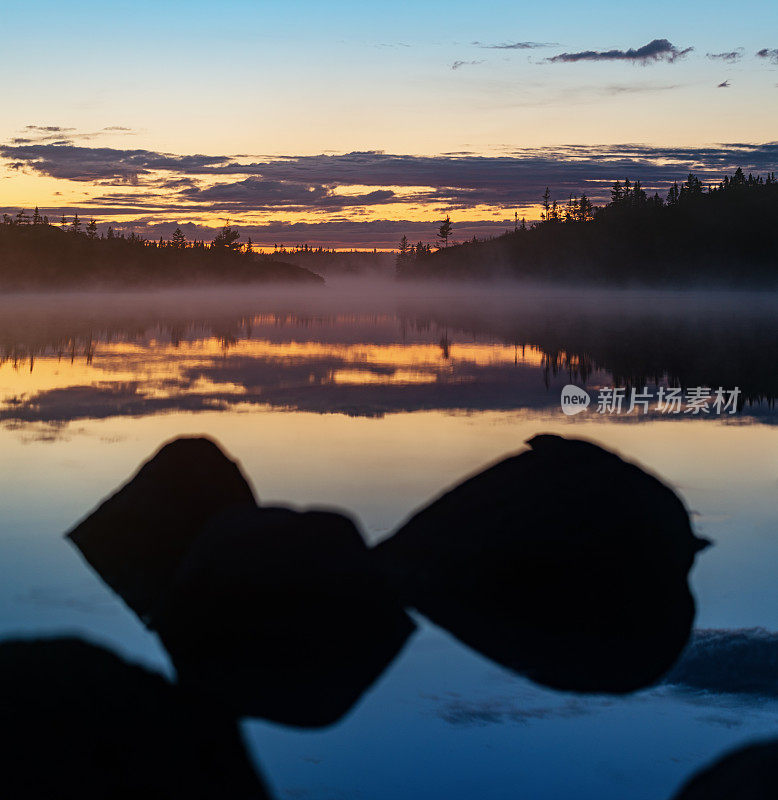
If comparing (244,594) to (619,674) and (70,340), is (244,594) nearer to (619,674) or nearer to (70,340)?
(619,674)

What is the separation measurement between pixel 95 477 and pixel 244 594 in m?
7.72

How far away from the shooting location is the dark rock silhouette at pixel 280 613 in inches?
295

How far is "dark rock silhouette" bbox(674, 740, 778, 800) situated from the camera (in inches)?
188

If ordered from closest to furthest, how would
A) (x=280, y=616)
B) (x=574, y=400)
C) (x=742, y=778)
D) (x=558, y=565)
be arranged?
(x=742, y=778)
(x=280, y=616)
(x=558, y=565)
(x=574, y=400)

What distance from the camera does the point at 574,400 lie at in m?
25.0

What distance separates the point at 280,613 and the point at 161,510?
2950 mm

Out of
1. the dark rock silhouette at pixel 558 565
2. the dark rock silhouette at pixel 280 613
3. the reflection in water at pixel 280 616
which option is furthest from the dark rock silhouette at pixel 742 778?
the dark rock silhouette at pixel 280 613

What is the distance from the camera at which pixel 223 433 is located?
63.0ft

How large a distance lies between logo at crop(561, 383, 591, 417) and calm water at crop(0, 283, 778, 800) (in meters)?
0.36

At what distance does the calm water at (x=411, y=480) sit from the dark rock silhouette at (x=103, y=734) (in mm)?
479
